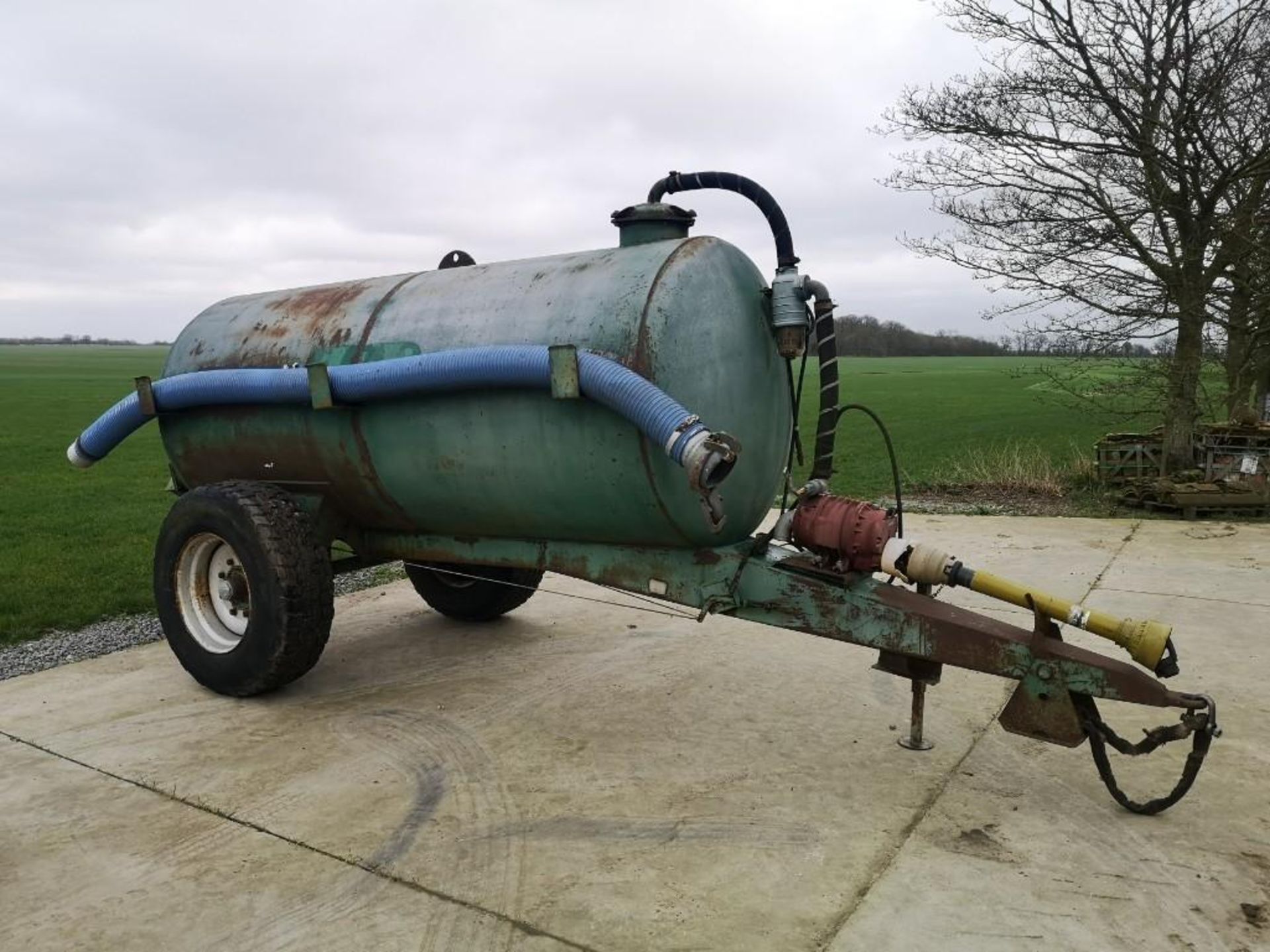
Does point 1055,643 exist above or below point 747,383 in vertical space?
below

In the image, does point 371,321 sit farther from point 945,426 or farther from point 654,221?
point 945,426

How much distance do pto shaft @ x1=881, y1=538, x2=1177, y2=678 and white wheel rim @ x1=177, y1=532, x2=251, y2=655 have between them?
110 inches

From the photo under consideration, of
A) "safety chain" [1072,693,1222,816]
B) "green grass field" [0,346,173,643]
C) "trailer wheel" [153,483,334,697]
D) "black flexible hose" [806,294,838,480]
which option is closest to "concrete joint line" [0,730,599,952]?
"trailer wheel" [153,483,334,697]

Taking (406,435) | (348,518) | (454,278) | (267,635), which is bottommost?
(267,635)

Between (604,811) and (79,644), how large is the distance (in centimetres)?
345

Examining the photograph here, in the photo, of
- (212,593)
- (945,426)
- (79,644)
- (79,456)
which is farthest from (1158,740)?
(945,426)

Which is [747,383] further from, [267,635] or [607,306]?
[267,635]

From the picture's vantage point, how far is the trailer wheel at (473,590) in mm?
5258

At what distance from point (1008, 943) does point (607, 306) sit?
7.34 feet

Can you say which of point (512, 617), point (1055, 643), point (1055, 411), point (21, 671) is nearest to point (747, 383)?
point (1055, 643)

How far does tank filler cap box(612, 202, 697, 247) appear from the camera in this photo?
3738 mm

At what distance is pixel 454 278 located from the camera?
4066 mm

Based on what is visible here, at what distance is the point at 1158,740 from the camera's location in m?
2.93

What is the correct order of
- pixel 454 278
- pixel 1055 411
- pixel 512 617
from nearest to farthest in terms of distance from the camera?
pixel 454 278 < pixel 512 617 < pixel 1055 411
